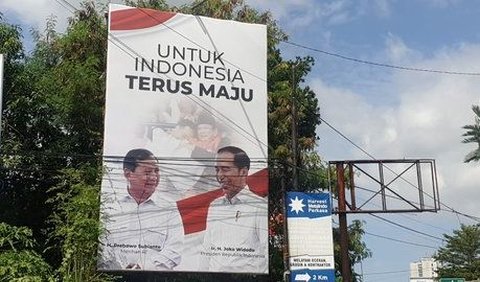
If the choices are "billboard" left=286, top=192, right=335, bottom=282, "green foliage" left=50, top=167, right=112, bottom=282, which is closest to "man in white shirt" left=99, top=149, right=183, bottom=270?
"green foliage" left=50, top=167, right=112, bottom=282

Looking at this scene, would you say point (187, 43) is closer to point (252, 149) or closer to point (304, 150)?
point (252, 149)

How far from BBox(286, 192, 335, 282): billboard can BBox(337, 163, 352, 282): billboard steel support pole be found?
762 mm

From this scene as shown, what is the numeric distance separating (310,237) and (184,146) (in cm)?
450

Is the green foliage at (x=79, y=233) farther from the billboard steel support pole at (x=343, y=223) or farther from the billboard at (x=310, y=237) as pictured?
the billboard steel support pole at (x=343, y=223)

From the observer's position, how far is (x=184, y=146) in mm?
21625

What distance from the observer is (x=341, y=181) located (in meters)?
23.3

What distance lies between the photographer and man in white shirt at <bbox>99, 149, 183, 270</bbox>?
20.1 m

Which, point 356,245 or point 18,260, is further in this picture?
point 356,245

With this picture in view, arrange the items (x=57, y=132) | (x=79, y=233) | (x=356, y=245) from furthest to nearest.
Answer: (x=356, y=245)
(x=57, y=132)
(x=79, y=233)

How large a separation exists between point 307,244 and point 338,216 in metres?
1.92

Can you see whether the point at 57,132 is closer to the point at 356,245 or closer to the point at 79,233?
the point at 79,233

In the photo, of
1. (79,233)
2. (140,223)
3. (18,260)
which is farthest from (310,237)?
(18,260)

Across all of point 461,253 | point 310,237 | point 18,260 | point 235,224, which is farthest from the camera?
point 461,253

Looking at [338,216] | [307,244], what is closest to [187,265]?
[307,244]
